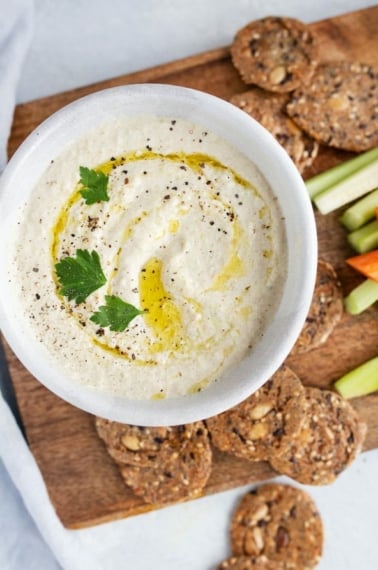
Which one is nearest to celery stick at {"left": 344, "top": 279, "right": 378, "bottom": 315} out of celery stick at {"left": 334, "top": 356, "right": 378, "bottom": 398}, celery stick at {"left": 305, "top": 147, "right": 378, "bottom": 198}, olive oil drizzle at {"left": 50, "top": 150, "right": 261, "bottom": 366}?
celery stick at {"left": 334, "top": 356, "right": 378, "bottom": 398}

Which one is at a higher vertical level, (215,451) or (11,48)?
(11,48)

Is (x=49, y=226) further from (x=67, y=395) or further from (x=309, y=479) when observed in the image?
(x=309, y=479)

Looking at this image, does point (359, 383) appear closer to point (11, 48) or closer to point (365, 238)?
point (365, 238)

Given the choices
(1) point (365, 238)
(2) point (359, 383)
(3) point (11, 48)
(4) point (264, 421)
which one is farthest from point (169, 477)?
(3) point (11, 48)

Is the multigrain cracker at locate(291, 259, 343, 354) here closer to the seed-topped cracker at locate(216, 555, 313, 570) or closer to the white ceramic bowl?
the white ceramic bowl

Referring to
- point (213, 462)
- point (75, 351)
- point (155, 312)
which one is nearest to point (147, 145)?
point (155, 312)

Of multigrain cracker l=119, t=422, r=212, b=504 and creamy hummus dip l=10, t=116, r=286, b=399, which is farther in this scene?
multigrain cracker l=119, t=422, r=212, b=504
